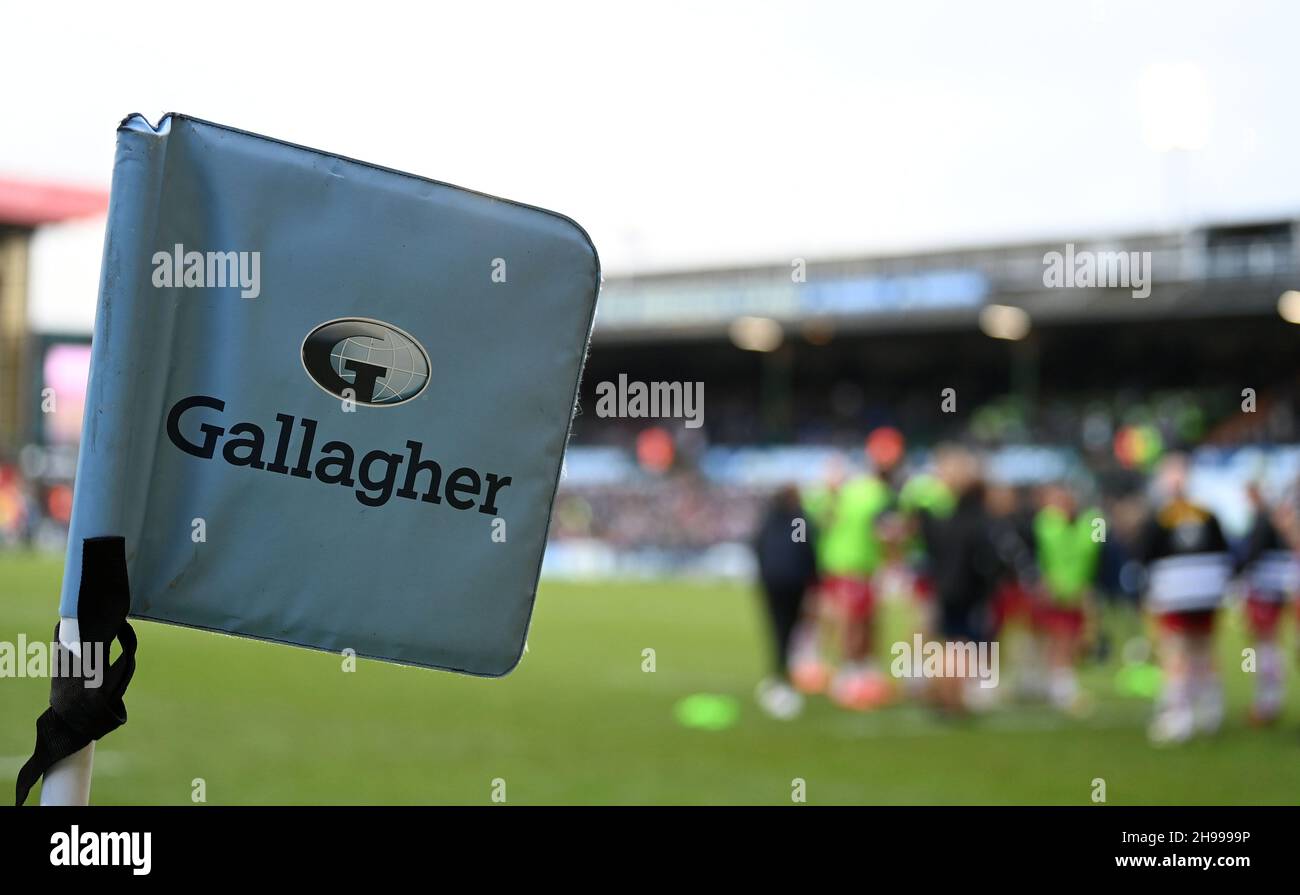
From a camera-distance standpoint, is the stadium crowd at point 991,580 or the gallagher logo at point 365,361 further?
the stadium crowd at point 991,580

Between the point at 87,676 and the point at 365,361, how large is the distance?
49 cm

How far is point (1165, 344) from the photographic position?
41.1 meters

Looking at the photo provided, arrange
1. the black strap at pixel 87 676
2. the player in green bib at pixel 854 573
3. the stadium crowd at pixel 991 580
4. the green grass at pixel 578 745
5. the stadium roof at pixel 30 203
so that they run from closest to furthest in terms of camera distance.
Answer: the black strap at pixel 87 676
the green grass at pixel 578 745
the stadium crowd at pixel 991 580
the player in green bib at pixel 854 573
the stadium roof at pixel 30 203

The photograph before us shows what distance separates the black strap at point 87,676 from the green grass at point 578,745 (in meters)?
4.89

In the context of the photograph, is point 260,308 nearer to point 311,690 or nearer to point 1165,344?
point 311,690

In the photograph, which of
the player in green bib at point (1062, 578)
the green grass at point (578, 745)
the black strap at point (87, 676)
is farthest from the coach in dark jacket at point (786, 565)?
the black strap at point (87, 676)

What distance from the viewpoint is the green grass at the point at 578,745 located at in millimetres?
7051

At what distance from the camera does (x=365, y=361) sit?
1.71m

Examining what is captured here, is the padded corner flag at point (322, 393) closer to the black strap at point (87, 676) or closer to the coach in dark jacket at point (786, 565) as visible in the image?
the black strap at point (87, 676)

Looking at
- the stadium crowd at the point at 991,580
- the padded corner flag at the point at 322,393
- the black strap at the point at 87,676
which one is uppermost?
the stadium crowd at the point at 991,580
